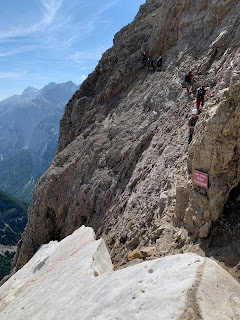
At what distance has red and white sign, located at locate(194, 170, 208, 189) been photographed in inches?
400

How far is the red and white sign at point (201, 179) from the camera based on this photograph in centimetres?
1017

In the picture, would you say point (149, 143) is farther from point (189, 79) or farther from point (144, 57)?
point (144, 57)

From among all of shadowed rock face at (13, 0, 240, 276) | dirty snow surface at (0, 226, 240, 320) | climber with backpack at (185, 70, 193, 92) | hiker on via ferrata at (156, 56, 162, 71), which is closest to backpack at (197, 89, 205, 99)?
shadowed rock face at (13, 0, 240, 276)

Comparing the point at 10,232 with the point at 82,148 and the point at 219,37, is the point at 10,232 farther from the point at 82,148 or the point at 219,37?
the point at 219,37

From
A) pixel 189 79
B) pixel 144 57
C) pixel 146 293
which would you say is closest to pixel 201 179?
pixel 146 293

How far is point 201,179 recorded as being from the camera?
10344 millimetres

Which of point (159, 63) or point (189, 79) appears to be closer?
point (189, 79)

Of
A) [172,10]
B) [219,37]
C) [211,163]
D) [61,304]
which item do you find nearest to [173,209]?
[211,163]

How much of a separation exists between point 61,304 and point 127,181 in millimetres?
11034

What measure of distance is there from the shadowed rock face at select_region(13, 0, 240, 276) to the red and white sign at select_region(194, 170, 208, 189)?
0.23 metres

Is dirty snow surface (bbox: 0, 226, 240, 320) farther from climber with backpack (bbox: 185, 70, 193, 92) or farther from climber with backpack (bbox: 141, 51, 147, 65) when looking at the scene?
climber with backpack (bbox: 141, 51, 147, 65)

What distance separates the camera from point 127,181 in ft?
62.0

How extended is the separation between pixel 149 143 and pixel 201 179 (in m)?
9.39

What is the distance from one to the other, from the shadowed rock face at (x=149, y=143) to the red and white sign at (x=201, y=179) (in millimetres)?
234
